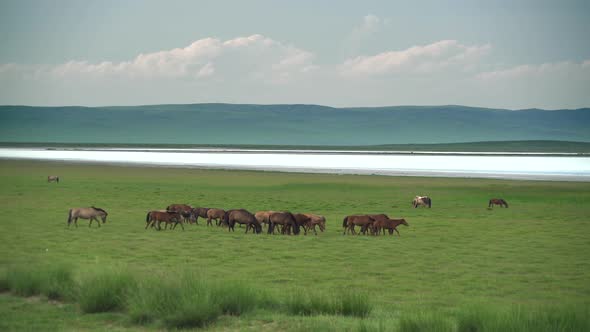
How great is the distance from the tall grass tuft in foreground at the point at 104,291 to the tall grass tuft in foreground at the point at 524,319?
5.57 m

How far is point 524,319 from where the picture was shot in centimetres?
1054

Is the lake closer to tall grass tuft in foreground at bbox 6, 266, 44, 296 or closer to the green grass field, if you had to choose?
the green grass field

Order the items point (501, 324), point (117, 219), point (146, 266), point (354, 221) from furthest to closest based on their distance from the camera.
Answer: point (117, 219) < point (354, 221) < point (146, 266) < point (501, 324)

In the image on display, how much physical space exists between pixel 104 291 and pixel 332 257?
834 cm

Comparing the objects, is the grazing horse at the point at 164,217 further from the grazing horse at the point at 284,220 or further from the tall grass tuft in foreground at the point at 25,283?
the tall grass tuft in foreground at the point at 25,283

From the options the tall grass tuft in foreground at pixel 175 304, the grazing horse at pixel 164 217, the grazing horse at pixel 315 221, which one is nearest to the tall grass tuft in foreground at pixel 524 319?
the tall grass tuft in foreground at pixel 175 304

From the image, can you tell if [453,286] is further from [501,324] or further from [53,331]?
[53,331]

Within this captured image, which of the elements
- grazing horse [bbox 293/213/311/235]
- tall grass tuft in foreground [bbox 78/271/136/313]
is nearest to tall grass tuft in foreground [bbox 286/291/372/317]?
tall grass tuft in foreground [bbox 78/271/136/313]

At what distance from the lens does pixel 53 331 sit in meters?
11.1

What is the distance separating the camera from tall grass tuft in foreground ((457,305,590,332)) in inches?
407

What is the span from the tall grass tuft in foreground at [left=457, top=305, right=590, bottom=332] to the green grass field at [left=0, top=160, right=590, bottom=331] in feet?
0.24

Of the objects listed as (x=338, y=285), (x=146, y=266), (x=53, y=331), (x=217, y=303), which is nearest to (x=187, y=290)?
(x=217, y=303)

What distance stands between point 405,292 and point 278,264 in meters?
4.22

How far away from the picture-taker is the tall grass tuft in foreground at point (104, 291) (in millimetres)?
12555
